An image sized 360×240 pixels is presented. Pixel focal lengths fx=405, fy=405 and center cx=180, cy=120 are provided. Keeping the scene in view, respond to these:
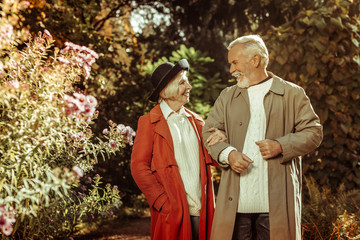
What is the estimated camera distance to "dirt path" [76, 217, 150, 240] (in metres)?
5.45

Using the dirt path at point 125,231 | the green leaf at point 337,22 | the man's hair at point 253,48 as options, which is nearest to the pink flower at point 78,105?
the man's hair at point 253,48

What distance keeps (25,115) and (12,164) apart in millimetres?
321

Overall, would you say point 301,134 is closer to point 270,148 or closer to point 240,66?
point 270,148

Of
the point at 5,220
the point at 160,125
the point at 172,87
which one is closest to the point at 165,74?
the point at 172,87

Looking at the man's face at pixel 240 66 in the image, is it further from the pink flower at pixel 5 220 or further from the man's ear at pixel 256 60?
the pink flower at pixel 5 220

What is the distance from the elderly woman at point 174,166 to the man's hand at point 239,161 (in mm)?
449

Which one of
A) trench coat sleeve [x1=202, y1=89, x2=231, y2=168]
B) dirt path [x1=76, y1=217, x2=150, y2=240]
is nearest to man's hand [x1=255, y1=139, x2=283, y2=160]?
trench coat sleeve [x1=202, y1=89, x2=231, y2=168]

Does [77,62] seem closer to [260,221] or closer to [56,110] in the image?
[56,110]

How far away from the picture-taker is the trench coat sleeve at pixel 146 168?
292 centimetres

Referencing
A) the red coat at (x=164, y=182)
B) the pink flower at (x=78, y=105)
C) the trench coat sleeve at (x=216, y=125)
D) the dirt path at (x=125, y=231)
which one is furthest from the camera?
the dirt path at (x=125, y=231)

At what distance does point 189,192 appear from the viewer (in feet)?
9.62

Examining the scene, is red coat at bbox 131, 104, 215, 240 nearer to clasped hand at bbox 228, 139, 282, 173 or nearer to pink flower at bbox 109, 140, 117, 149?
pink flower at bbox 109, 140, 117, 149

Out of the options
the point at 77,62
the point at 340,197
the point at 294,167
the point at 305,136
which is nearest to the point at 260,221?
the point at 294,167

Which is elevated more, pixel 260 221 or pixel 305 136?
pixel 305 136
